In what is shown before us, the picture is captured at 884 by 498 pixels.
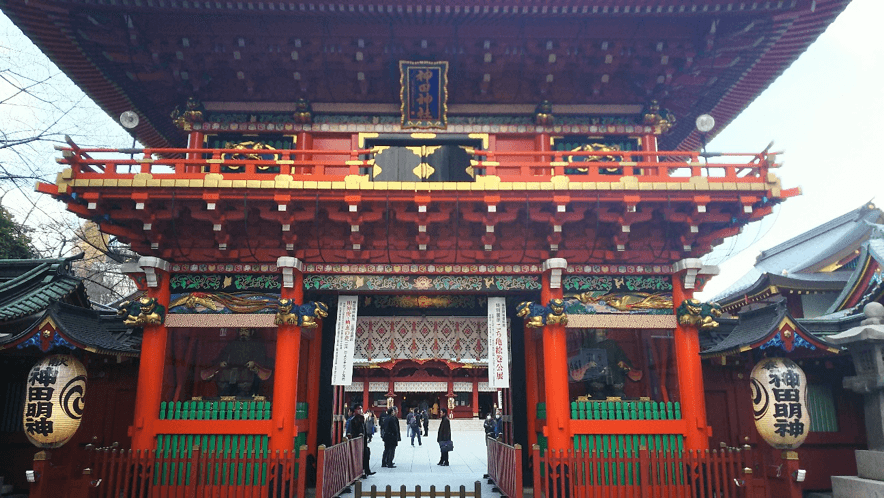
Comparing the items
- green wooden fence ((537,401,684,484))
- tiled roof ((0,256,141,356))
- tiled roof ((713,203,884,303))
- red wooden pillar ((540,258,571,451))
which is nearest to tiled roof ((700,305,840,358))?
green wooden fence ((537,401,684,484))

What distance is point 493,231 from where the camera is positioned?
10.2 meters

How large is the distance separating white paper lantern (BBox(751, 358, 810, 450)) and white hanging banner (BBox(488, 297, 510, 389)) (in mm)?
4326

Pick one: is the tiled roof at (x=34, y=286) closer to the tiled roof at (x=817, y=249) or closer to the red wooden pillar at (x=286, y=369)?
the red wooden pillar at (x=286, y=369)

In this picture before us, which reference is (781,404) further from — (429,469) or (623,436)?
(429,469)

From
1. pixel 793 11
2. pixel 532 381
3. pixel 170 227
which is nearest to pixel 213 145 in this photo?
pixel 170 227

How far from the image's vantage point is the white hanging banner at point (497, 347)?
10.4 metres

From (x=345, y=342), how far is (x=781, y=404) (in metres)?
7.85

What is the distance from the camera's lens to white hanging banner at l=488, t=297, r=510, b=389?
1039 centimetres

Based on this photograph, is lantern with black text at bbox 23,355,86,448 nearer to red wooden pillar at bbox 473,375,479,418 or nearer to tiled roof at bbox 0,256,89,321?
tiled roof at bbox 0,256,89,321

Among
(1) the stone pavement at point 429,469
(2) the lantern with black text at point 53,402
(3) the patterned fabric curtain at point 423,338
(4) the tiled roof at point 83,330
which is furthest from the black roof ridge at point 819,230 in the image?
(2) the lantern with black text at point 53,402

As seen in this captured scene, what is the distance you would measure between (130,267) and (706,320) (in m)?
11.1

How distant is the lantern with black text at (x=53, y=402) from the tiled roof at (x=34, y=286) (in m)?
2.41

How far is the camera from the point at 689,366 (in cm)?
1025

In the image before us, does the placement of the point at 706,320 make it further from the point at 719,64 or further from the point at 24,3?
the point at 24,3
